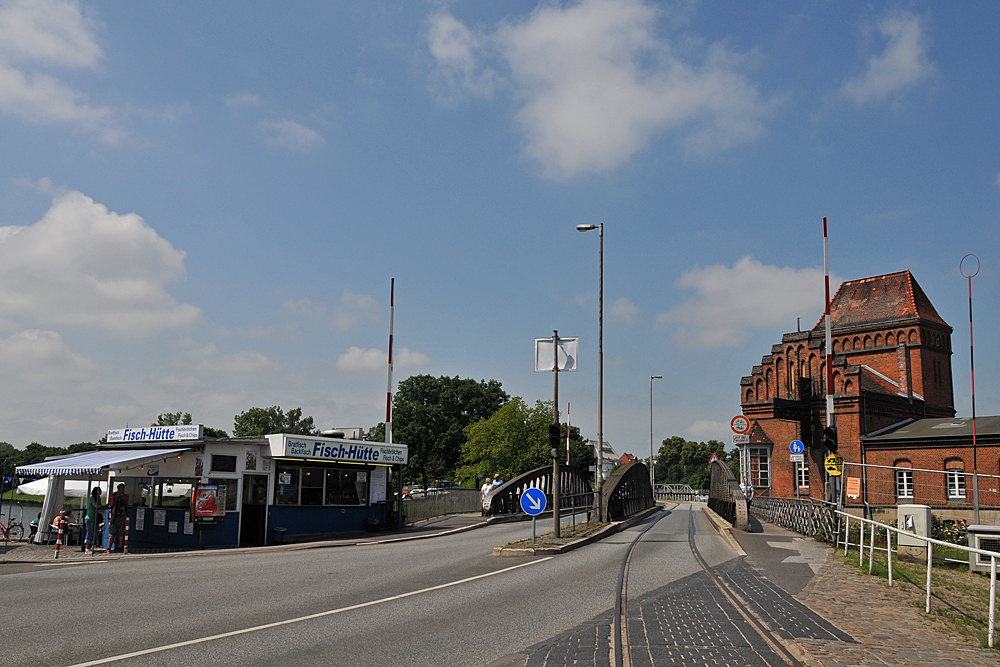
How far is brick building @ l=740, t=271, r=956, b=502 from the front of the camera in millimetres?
45875

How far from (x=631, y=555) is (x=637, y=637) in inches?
373

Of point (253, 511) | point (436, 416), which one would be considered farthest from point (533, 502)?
point (436, 416)

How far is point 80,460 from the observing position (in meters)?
23.4

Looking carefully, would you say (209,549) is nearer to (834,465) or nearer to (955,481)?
(834,465)

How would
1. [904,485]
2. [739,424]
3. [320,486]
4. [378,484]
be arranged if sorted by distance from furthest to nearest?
1. [739,424]
2. [904,485]
3. [378,484]
4. [320,486]

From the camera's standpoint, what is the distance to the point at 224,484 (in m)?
22.0

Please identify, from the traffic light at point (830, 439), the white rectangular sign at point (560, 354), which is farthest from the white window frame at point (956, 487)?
the white rectangular sign at point (560, 354)

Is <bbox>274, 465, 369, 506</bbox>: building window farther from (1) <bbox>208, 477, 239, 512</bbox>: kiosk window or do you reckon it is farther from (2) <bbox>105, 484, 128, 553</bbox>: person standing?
(2) <bbox>105, 484, 128, 553</bbox>: person standing

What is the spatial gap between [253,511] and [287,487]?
1276mm

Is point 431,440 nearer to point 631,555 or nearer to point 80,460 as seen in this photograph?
point 80,460

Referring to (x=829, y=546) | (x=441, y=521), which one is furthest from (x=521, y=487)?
(x=829, y=546)

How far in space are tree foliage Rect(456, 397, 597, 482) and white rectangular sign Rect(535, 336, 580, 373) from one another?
40608 mm

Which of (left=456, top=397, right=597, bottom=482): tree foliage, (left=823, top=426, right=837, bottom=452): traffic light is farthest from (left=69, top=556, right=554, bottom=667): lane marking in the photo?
(left=456, top=397, right=597, bottom=482): tree foliage

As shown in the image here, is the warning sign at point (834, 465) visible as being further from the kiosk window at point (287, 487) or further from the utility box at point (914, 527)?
the kiosk window at point (287, 487)
